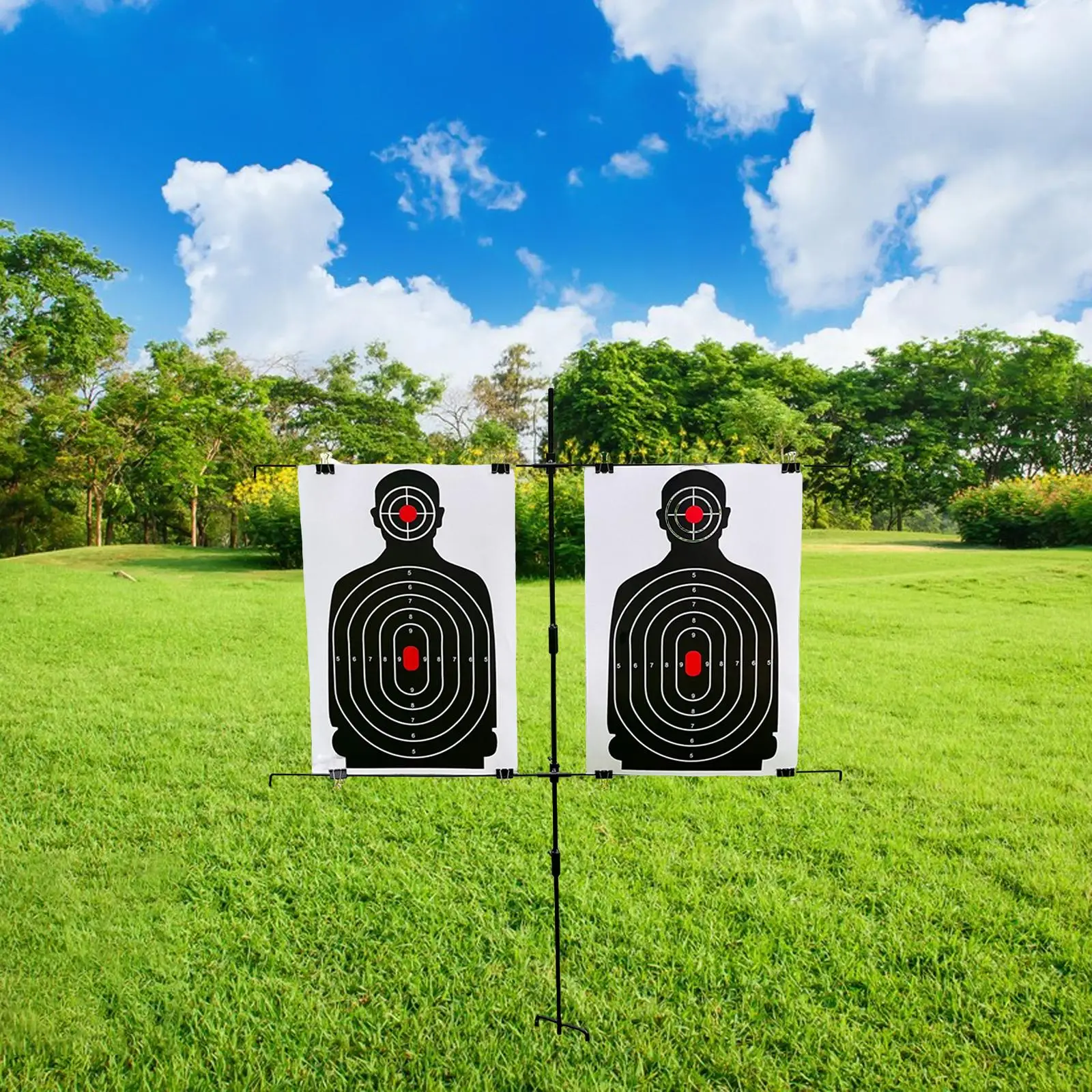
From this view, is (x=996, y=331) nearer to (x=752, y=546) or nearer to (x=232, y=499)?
(x=232, y=499)

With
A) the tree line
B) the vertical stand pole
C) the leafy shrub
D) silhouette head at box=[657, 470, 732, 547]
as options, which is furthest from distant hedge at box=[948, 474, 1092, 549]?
the vertical stand pole

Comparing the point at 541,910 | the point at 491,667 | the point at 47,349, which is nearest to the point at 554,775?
the point at 491,667

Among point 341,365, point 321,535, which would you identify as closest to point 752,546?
point 321,535

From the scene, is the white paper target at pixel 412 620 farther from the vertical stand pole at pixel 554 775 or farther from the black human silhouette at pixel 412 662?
the vertical stand pole at pixel 554 775

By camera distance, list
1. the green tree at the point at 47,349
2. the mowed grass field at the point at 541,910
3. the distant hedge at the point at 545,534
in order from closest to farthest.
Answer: the mowed grass field at the point at 541,910, the distant hedge at the point at 545,534, the green tree at the point at 47,349

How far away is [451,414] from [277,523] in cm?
1361

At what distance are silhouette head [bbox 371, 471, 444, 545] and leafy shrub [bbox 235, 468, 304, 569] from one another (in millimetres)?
9444

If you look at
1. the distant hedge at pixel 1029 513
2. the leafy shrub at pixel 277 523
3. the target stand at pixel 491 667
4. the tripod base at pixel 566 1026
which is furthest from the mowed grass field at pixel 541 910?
the distant hedge at pixel 1029 513

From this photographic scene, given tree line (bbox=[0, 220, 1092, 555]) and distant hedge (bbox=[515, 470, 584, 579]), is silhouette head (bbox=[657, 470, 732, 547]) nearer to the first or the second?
distant hedge (bbox=[515, 470, 584, 579])

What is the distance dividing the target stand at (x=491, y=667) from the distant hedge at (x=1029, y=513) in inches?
507

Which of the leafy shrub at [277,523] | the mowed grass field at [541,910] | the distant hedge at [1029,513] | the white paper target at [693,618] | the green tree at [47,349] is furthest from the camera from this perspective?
the green tree at [47,349]

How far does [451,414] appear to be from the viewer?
2464 cm

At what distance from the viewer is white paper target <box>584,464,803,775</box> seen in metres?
2.02

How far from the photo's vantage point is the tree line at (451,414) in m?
18.9
